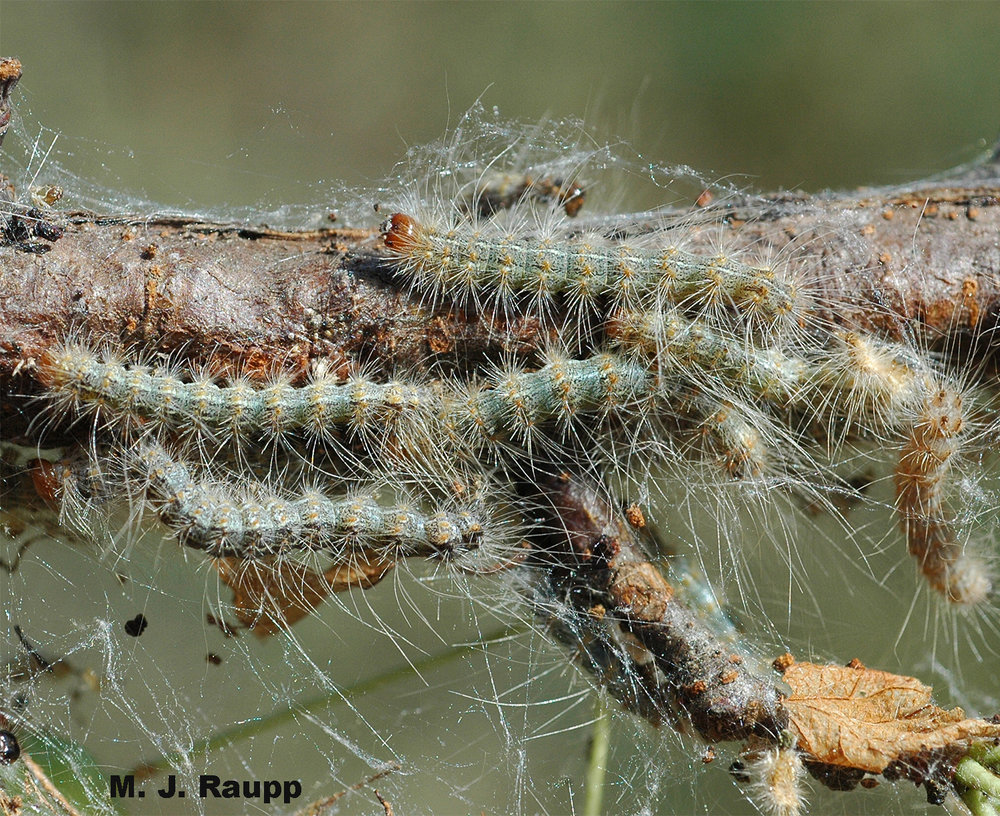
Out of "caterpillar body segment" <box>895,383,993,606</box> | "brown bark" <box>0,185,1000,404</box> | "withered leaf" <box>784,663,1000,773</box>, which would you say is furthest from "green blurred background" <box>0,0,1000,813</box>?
"withered leaf" <box>784,663,1000,773</box>

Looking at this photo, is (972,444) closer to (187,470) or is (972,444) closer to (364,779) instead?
(364,779)

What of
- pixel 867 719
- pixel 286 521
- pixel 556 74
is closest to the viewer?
pixel 867 719

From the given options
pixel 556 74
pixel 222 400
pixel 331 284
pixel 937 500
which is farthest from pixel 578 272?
pixel 556 74

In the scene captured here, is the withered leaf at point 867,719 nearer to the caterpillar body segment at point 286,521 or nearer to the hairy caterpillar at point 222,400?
the caterpillar body segment at point 286,521

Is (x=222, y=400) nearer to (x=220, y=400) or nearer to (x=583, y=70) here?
(x=220, y=400)

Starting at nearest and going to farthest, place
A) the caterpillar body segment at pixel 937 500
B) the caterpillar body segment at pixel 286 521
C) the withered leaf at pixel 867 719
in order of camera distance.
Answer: the withered leaf at pixel 867 719
the caterpillar body segment at pixel 286 521
the caterpillar body segment at pixel 937 500

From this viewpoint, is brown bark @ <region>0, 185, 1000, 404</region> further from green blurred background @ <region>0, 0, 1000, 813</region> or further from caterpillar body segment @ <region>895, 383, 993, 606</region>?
green blurred background @ <region>0, 0, 1000, 813</region>

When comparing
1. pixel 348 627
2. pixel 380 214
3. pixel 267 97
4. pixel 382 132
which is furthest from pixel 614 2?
pixel 348 627

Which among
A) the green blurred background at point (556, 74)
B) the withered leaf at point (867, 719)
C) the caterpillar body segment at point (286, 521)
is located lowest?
the withered leaf at point (867, 719)

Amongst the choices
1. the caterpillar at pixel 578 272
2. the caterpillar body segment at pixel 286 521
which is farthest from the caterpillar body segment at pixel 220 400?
the caterpillar at pixel 578 272
